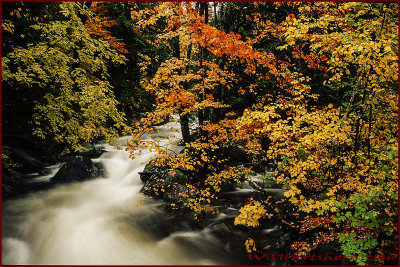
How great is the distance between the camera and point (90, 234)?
675 centimetres

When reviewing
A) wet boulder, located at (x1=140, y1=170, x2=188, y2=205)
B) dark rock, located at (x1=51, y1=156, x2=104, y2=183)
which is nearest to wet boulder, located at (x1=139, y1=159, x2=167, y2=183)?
wet boulder, located at (x1=140, y1=170, x2=188, y2=205)

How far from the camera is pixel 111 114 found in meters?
6.37

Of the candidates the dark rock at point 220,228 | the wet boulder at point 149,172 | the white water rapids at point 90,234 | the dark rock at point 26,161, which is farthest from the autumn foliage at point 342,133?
the dark rock at point 26,161

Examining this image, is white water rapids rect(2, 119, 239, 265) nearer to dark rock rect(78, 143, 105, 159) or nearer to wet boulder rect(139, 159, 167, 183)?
wet boulder rect(139, 159, 167, 183)

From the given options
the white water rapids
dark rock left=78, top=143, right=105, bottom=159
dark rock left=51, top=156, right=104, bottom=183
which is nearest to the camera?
the white water rapids

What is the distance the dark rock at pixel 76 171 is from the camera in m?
9.56

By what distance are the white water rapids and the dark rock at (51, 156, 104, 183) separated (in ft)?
1.57

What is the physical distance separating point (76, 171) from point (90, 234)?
4309mm

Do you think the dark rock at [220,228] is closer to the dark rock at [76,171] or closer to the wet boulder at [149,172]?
the wet boulder at [149,172]

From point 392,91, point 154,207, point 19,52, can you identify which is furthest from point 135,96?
point 392,91

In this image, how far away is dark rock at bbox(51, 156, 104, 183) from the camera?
956 cm

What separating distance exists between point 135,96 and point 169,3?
31.4ft

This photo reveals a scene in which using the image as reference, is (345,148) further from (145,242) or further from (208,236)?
(145,242)

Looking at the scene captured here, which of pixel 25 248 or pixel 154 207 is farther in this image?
pixel 154 207
